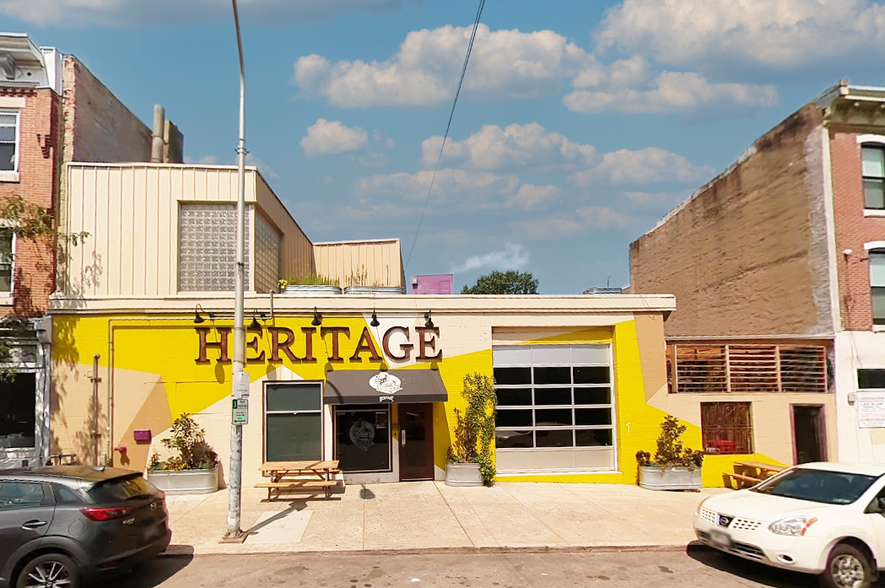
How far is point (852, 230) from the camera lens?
705 inches

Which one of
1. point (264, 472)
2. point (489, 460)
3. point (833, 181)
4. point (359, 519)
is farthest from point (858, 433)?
point (264, 472)

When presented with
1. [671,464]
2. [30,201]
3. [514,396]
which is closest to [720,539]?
[671,464]

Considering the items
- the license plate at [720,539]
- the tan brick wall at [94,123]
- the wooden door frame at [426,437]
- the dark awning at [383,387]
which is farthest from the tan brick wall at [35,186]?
the license plate at [720,539]

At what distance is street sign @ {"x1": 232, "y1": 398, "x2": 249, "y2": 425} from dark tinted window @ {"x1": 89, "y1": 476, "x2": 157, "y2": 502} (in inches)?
74.4

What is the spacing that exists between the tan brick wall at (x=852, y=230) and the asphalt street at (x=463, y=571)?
34.8ft

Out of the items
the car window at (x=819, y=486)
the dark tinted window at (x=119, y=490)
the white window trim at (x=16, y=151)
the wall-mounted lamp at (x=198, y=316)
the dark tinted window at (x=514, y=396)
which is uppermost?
the white window trim at (x=16, y=151)

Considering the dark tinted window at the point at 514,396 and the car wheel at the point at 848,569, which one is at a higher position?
the dark tinted window at the point at 514,396

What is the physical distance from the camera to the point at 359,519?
12312 mm

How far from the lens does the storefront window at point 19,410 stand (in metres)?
14.9

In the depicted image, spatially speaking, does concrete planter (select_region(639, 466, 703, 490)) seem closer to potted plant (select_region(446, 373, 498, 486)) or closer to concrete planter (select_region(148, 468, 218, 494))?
potted plant (select_region(446, 373, 498, 486))

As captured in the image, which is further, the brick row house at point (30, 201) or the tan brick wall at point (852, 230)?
the tan brick wall at point (852, 230)

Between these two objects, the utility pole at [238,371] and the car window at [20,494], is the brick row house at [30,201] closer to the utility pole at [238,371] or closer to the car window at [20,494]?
the utility pole at [238,371]

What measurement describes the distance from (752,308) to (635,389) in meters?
6.88

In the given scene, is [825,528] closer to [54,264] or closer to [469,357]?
[469,357]
